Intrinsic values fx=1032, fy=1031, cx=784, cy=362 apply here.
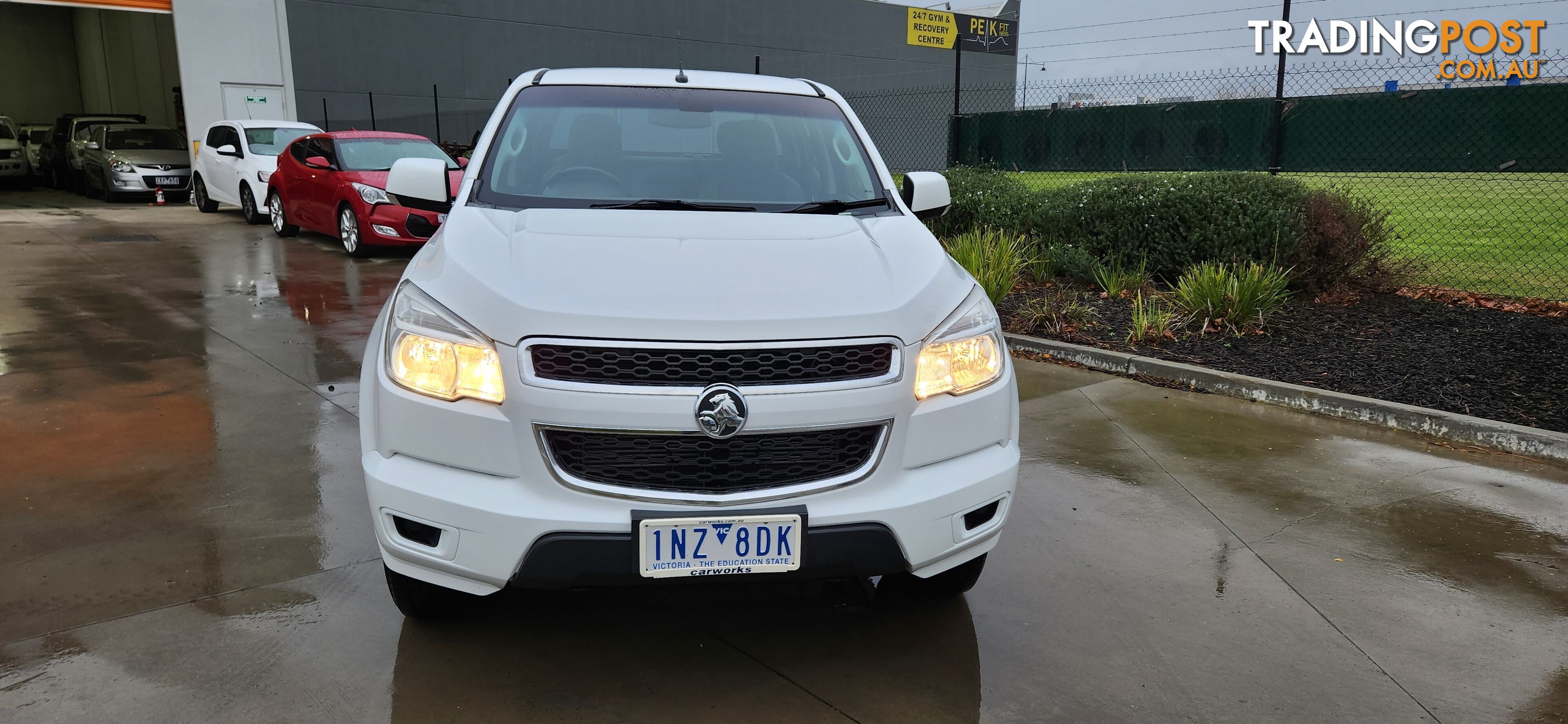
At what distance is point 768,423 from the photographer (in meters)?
2.50

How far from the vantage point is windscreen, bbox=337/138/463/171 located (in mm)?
12562

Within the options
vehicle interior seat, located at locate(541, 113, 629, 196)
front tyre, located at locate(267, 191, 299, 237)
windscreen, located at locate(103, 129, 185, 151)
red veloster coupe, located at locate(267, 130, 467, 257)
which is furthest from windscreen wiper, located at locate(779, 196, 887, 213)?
windscreen, located at locate(103, 129, 185, 151)

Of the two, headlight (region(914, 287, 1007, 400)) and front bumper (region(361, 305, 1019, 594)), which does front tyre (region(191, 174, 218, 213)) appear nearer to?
front bumper (region(361, 305, 1019, 594))

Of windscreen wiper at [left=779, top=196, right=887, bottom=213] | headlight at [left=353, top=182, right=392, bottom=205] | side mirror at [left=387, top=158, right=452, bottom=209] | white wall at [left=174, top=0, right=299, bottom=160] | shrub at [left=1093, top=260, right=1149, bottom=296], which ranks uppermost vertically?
white wall at [left=174, top=0, right=299, bottom=160]

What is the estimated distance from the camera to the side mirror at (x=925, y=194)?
4121mm

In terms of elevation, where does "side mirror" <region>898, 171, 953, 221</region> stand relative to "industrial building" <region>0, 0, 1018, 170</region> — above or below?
below

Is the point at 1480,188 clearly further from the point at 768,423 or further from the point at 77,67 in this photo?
the point at 77,67

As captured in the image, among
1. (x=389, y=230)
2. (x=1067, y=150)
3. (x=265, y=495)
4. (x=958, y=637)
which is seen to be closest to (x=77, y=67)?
(x=389, y=230)

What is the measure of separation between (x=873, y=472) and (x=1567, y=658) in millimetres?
2258

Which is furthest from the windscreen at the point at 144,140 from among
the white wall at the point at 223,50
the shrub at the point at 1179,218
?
the shrub at the point at 1179,218

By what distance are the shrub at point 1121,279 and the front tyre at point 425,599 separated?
646 cm

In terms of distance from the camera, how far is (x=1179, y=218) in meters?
8.27

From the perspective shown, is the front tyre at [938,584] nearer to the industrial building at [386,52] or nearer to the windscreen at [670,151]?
the windscreen at [670,151]

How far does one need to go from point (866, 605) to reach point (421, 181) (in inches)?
89.0
